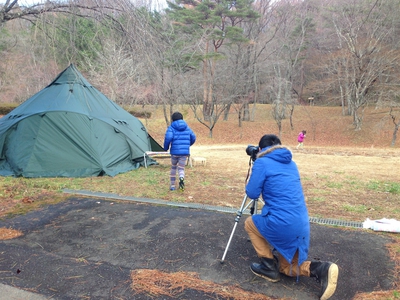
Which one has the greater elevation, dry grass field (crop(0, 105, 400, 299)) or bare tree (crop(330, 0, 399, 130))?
bare tree (crop(330, 0, 399, 130))

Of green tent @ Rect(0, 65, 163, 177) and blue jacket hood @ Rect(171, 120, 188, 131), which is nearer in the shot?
blue jacket hood @ Rect(171, 120, 188, 131)

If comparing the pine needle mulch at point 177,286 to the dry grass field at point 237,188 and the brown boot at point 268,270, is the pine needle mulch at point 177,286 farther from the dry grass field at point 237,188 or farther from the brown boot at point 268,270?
the dry grass field at point 237,188

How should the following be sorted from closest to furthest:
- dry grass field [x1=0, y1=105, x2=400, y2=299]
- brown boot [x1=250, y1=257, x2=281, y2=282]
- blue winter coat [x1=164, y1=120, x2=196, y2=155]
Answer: brown boot [x1=250, y1=257, x2=281, y2=282], dry grass field [x1=0, y1=105, x2=400, y2=299], blue winter coat [x1=164, y1=120, x2=196, y2=155]

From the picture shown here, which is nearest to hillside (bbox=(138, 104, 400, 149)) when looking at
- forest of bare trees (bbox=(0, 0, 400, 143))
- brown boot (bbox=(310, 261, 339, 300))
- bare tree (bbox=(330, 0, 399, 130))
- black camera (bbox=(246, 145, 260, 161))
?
forest of bare trees (bbox=(0, 0, 400, 143))

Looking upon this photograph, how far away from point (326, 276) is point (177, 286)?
4.52ft

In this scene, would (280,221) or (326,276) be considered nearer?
(326,276)

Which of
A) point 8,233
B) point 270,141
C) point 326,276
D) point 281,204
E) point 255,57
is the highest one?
point 255,57

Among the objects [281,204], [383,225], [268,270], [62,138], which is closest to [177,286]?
[268,270]

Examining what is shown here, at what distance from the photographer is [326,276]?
249cm

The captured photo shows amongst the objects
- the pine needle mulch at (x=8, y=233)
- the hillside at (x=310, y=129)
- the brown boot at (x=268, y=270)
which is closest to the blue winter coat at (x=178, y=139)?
the pine needle mulch at (x=8, y=233)

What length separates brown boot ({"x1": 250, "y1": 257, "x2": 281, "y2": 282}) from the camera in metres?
2.81

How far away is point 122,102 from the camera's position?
2230 centimetres

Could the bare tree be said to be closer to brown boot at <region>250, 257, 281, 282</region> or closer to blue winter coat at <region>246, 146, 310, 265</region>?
blue winter coat at <region>246, 146, 310, 265</region>

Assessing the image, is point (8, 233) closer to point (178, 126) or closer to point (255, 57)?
point (178, 126)
